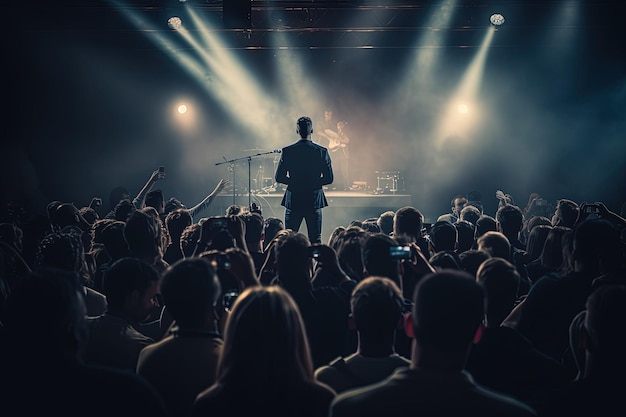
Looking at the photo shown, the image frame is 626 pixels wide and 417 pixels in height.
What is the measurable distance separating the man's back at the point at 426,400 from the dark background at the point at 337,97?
10.5m

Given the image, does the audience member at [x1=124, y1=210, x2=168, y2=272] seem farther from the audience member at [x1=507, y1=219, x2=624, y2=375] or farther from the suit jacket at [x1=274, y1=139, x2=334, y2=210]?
the suit jacket at [x1=274, y1=139, x2=334, y2=210]

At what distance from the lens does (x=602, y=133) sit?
1428 centimetres

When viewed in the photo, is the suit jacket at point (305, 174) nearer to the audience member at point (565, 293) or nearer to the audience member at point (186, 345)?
the audience member at point (565, 293)

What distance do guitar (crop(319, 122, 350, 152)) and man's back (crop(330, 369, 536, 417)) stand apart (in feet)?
→ 49.0

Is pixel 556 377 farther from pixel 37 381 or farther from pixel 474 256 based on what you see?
pixel 37 381

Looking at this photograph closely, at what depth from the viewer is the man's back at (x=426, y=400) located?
1.68 metres

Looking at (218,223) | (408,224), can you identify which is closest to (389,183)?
(408,224)

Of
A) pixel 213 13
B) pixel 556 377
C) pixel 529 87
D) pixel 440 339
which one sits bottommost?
pixel 556 377

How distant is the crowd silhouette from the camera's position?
1829 mm

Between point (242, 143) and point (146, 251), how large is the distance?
524 inches

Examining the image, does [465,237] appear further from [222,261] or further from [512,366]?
[222,261]

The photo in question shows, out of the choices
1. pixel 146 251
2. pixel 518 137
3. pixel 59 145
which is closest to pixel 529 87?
pixel 518 137

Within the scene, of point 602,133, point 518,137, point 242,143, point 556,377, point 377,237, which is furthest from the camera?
point 242,143

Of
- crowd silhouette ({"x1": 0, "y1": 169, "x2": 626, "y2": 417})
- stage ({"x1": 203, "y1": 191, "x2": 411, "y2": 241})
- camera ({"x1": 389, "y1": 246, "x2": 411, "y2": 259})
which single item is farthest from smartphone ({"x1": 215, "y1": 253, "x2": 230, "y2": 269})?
stage ({"x1": 203, "y1": 191, "x2": 411, "y2": 241})
